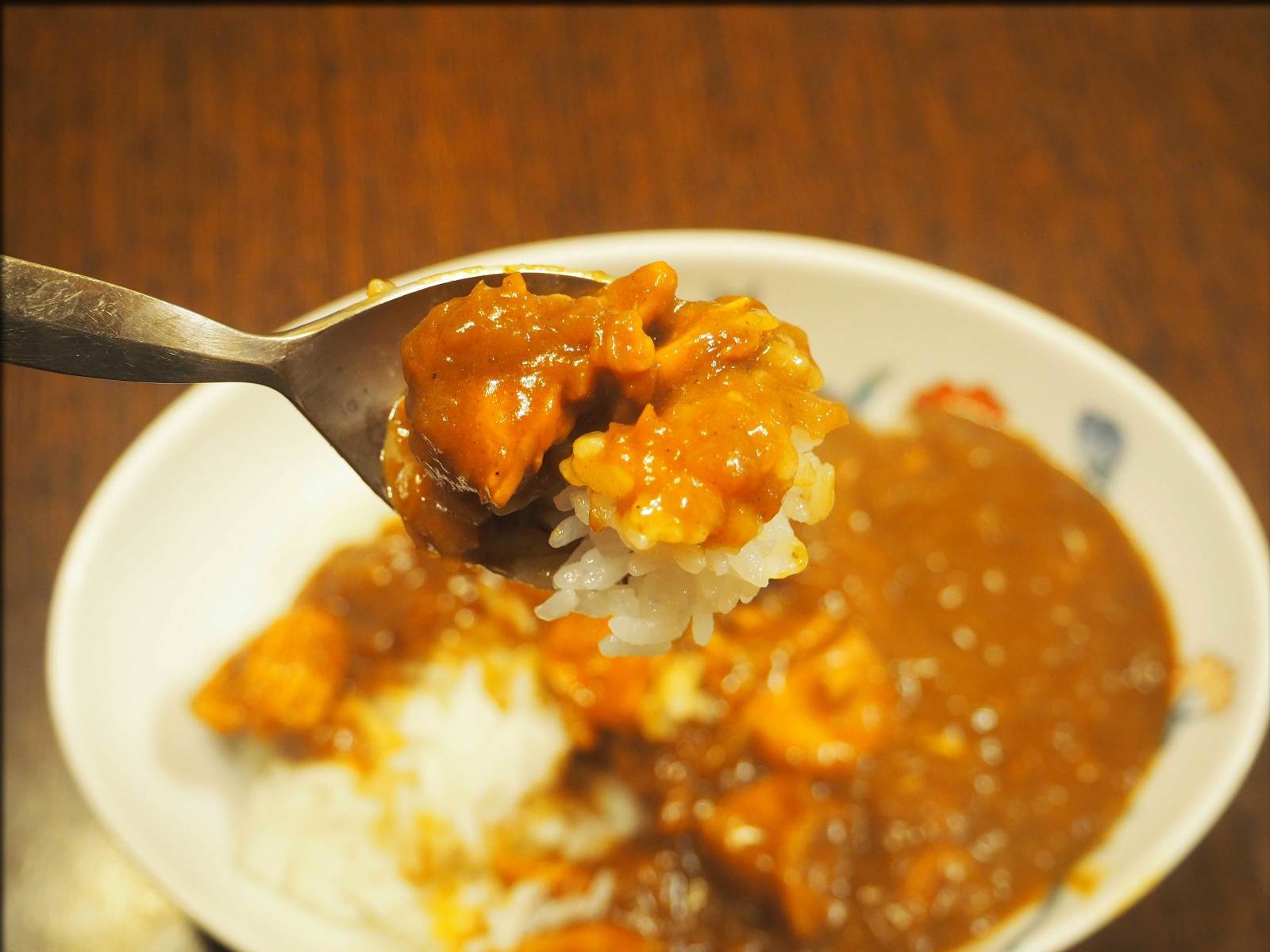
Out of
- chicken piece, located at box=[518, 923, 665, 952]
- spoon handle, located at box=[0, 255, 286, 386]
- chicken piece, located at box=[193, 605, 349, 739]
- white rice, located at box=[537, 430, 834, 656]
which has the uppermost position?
spoon handle, located at box=[0, 255, 286, 386]

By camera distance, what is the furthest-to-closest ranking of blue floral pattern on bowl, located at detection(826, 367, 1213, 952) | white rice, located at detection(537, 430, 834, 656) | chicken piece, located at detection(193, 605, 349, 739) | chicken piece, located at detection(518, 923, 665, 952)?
chicken piece, located at detection(193, 605, 349, 739) < chicken piece, located at detection(518, 923, 665, 952) < blue floral pattern on bowl, located at detection(826, 367, 1213, 952) < white rice, located at detection(537, 430, 834, 656)

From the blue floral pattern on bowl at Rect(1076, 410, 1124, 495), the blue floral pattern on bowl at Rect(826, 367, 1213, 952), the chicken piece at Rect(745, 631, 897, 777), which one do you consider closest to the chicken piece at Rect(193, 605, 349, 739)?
the chicken piece at Rect(745, 631, 897, 777)

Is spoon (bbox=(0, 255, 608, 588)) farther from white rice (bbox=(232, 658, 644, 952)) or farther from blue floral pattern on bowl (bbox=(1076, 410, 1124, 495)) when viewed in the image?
blue floral pattern on bowl (bbox=(1076, 410, 1124, 495))

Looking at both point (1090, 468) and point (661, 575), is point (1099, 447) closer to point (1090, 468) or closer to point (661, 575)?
point (1090, 468)

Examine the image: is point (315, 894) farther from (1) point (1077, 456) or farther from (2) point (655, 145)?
(2) point (655, 145)

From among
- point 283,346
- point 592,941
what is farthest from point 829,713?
point 283,346

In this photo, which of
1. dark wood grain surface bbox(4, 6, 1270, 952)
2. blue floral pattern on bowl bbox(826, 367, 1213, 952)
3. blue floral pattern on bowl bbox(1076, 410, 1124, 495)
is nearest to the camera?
blue floral pattern on bowl bbox(826, 367, 1213, 952)
